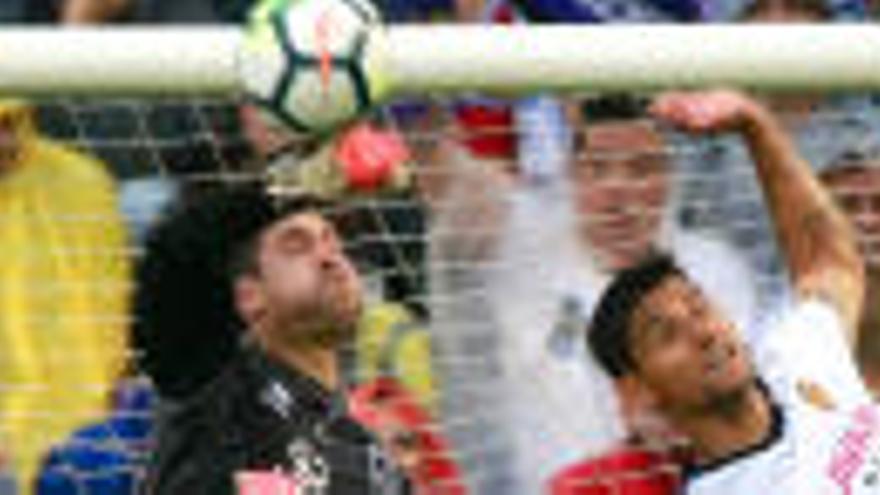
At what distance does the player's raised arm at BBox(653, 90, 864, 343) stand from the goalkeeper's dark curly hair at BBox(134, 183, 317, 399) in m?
0.70

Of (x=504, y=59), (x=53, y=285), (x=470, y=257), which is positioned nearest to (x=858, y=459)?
(x=470, y=257)

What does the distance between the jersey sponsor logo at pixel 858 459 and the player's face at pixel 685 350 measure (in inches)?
6.6

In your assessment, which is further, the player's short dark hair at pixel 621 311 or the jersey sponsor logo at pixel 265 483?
the player's short dark hair at pixel 621 311

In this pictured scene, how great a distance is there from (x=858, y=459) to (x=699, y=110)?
57cm

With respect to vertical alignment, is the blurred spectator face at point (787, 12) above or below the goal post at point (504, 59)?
above

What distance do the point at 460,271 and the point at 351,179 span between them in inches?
16.0

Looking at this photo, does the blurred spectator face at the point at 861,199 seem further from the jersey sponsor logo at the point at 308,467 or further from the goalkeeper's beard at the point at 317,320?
the jersey sponsor logo at the point at 308,467

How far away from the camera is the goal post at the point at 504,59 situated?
13.6ft

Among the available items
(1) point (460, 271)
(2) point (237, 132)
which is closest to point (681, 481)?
(1) point (460, 271)

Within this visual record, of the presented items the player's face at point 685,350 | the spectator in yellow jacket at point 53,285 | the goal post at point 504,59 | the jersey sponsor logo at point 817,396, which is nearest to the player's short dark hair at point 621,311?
the player's face at point 685,350

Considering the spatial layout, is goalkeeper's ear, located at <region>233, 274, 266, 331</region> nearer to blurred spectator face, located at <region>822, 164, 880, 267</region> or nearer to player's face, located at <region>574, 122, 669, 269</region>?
player's face, located at <region>574, 122, 669, 269</region>

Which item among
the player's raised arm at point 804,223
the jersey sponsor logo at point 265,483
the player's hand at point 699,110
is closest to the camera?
the jersey sponsor logo at point 265,483

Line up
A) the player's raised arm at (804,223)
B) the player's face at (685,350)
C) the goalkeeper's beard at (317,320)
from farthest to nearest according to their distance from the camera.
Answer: the player's raised arm at (804,223)
the player's face at (685,350)
the goalkeeper's beard at (317,320)

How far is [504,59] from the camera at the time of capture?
4.21m
